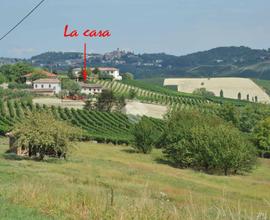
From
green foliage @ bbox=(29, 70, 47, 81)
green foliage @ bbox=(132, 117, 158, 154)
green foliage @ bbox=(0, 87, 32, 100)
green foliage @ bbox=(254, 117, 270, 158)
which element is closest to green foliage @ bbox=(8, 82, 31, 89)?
green foliage @ bbox=(29, 70, 47, 81)

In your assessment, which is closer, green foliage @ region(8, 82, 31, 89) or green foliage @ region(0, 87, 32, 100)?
green foliage @ region(0, 87, 32, 100)

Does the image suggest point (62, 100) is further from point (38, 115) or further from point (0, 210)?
point (0, 210)

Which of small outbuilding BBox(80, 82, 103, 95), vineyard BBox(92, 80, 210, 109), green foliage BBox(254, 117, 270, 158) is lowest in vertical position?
green foliage BBox(254, 117, 270, 158)

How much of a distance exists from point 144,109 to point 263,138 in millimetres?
43772

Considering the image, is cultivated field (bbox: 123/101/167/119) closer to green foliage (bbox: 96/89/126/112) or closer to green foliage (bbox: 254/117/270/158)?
green foliage (bbox: 96/89/126/112)

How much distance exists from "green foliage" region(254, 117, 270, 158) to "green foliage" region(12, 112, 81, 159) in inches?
1964

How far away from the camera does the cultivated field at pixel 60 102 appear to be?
11469 cm

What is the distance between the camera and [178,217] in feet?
29.8

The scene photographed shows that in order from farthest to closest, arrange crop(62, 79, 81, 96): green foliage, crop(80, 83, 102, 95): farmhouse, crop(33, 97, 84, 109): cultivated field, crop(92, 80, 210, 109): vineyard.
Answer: crop(92, 80, 210, 109): vineyard, crop(80, 83, 102, 95): farmhouse, crop(62, 79, 81, 96): green foliage, crop(33, 97, 84, 109): cultivated field

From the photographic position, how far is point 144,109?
12581cm

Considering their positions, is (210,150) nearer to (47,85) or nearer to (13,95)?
(13,95)

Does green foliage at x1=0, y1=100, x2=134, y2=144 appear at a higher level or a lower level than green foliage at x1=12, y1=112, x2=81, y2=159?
lower

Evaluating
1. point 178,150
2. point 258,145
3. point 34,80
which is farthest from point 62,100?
point 178,150

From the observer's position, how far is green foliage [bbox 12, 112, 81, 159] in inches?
1577
